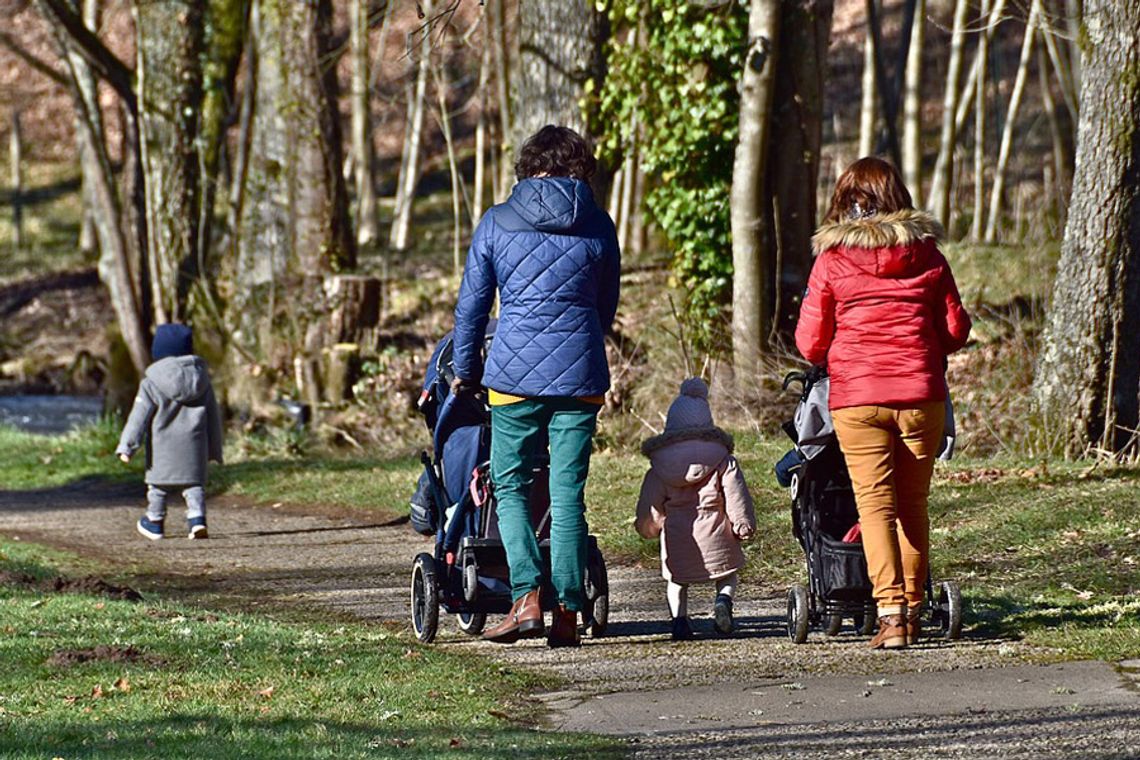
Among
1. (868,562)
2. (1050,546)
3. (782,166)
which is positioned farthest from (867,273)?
(782,166)

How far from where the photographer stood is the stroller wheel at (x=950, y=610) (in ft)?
24.9

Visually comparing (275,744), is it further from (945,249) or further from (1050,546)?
(945,249)

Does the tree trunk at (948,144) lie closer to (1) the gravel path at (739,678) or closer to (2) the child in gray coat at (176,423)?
(2) the child in gray coat at (176,423)

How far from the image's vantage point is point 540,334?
299 inches

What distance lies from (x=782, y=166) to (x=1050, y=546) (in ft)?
23.3

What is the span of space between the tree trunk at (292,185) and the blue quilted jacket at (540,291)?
1252cm

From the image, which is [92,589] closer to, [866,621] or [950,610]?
[866,621]

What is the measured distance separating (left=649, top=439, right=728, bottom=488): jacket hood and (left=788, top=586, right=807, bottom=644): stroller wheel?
0.67 metres

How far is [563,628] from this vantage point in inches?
306

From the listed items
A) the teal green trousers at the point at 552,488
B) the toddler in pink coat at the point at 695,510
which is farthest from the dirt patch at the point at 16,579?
the toddler in pink coat at the point at 695,510

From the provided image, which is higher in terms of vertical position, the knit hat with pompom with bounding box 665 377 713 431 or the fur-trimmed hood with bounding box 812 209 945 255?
the fur-trimmed hood with bounding box 812 209 945 255

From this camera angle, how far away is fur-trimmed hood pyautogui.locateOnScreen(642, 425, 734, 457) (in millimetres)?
8102

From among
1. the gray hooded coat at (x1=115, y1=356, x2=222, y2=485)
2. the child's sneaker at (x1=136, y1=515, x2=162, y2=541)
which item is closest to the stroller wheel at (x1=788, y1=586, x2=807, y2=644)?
the gray hooded coat at (x1=115, y1=356, x2=222, y2=485)

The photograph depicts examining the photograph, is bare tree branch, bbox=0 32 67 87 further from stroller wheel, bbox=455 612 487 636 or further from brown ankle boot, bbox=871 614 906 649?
brown ankle boot, bbox=871 614 906 649
